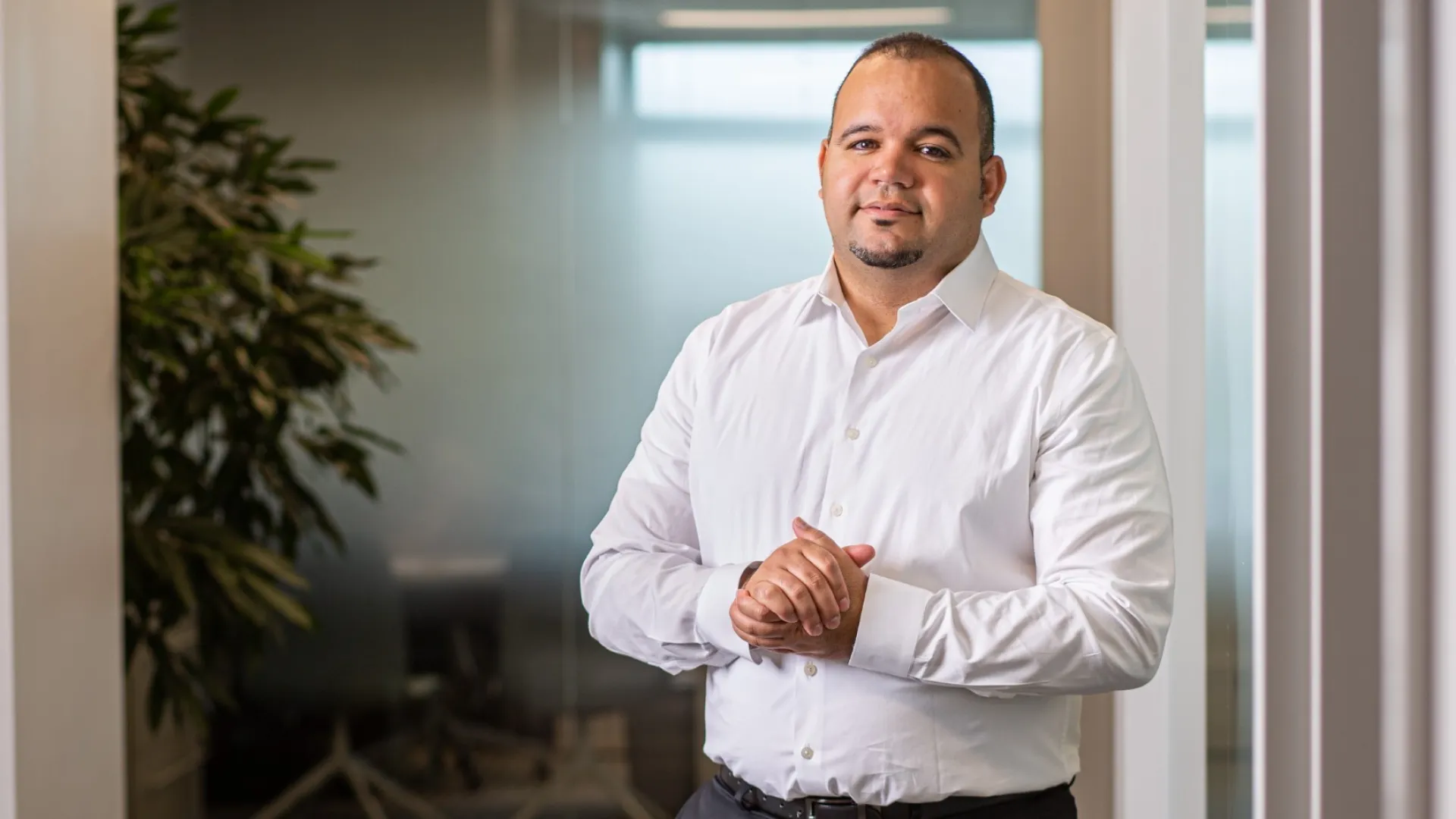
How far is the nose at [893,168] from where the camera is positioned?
1572mm

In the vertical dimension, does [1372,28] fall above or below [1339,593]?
above

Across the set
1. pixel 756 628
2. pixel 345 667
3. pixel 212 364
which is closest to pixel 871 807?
pixel 756 628

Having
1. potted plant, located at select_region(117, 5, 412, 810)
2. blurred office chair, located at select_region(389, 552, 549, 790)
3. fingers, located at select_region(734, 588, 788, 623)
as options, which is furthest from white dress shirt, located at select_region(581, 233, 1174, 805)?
blurred office chair, located at select_region(389, 552, 549, 790)

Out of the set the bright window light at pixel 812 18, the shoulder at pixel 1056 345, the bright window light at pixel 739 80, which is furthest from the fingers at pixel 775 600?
the bright window light at pixel 812 18

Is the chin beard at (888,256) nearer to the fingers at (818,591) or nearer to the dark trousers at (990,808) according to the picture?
the fingers at (818,591)

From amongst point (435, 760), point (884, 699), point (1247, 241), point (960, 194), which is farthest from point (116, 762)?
point (1247, 241)

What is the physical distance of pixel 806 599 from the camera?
4.66ft

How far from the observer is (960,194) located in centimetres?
161

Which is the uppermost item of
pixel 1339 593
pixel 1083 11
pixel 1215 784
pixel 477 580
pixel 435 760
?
pixel 1083 11

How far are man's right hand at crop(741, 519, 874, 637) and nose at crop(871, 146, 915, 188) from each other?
0.44 m

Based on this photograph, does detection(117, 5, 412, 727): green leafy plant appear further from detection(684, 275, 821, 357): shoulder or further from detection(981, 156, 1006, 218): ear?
detection(981, 156, 1006, 218): ear

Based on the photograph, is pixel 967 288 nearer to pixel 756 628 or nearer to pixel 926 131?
pixel 926 131

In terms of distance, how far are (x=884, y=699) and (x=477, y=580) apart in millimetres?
2066

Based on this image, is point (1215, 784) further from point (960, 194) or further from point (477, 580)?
point (477, 580)
